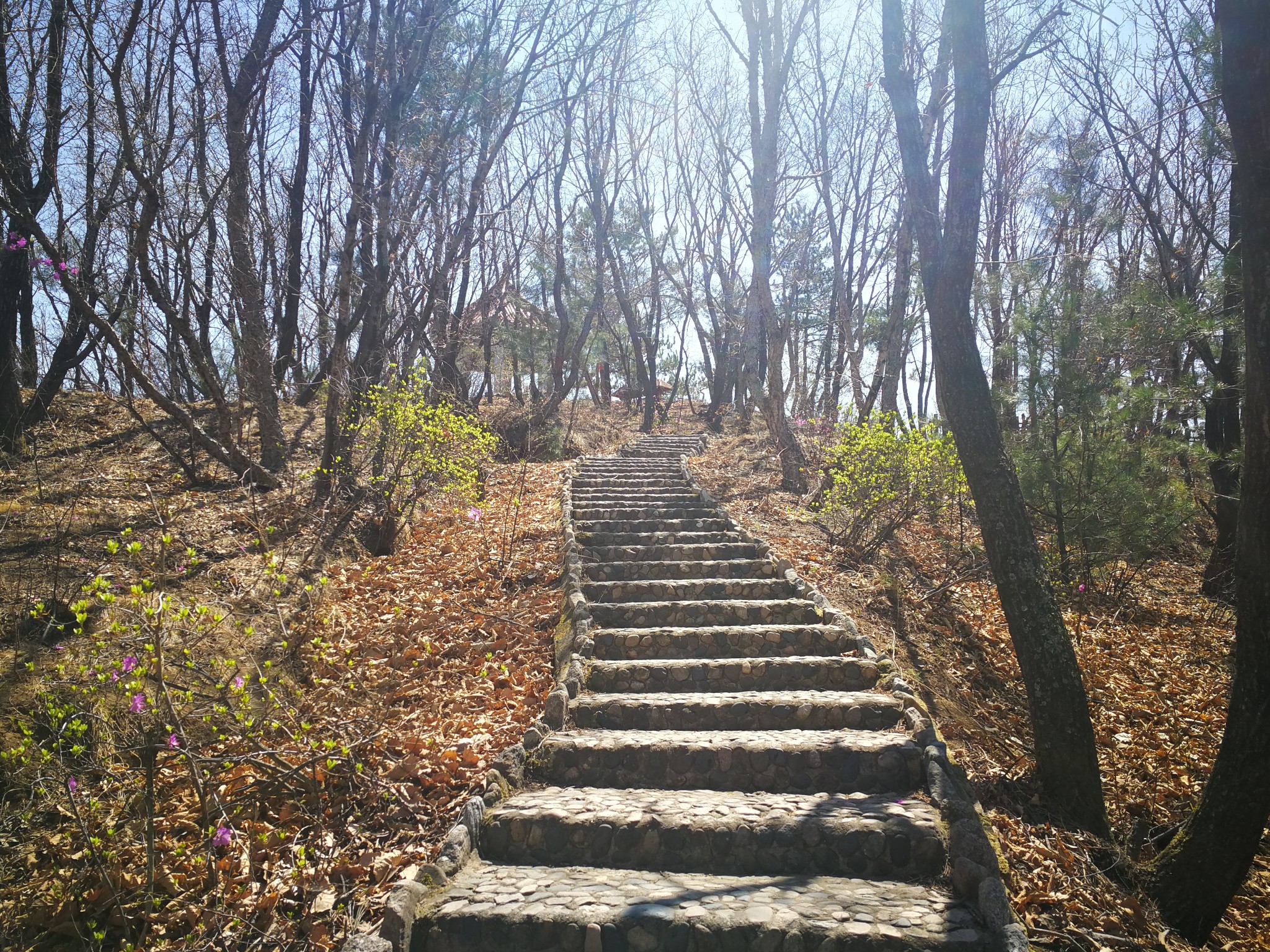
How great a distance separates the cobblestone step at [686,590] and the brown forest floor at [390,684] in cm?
56

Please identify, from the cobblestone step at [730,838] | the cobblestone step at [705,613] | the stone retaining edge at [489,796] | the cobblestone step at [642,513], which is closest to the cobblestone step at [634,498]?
the cobblestone step at [642,513]

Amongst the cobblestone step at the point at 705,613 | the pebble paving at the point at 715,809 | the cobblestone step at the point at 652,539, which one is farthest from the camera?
the cobblestone step at the point at 652,539

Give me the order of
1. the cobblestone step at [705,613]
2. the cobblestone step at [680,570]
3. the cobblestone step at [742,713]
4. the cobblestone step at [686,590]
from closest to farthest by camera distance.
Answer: the cobblestone step at [742,713]
the cobblestone step at [705,613]
the cobblestone step at [686,590]
the cobblestone step at [680,570]

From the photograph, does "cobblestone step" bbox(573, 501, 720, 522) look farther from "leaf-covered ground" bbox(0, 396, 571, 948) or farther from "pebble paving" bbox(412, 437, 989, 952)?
"pebble paving" bbox(412, 437, 989, 952)

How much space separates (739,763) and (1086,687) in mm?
4943

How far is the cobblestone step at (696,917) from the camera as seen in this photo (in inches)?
114

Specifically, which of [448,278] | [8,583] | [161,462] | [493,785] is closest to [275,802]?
[493,785]

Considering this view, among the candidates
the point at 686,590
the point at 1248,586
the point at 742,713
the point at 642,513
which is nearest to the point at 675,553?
the point at 686,590

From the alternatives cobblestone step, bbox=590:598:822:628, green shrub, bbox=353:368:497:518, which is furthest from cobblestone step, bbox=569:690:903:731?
green shrub, bbox=353:368:497:518

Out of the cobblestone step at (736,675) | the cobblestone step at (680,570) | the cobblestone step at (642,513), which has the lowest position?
the cobblestone step at (736,675)

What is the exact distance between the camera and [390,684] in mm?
5406

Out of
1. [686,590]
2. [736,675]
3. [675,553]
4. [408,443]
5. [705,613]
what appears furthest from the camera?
[408,443]

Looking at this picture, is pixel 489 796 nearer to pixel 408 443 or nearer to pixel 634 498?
pixel 408 443

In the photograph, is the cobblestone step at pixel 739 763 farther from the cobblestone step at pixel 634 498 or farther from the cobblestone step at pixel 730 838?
the cobblestone step at pixel 634 498
